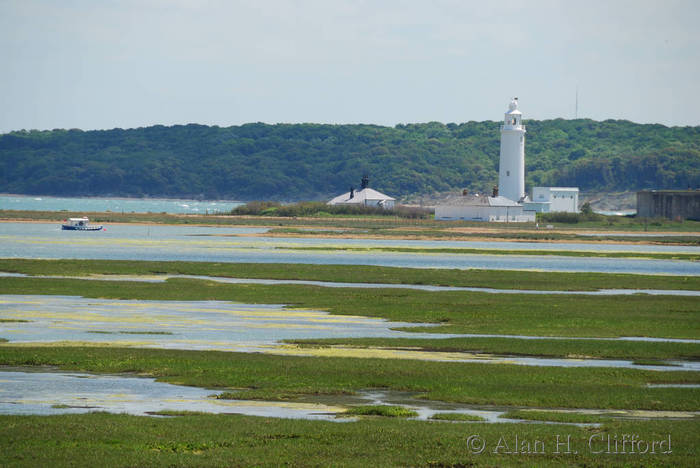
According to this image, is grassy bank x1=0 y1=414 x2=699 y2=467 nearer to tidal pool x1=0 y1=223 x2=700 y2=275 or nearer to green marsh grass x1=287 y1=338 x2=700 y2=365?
green marsh grass x1=287 y1=338 x2=700 y2=365

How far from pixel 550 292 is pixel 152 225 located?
92.7 meters

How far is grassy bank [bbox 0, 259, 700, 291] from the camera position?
55.3m

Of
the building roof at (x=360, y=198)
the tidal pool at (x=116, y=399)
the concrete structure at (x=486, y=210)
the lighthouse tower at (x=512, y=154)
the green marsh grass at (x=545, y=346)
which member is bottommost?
the green marsh grass at (x=545, y=346)

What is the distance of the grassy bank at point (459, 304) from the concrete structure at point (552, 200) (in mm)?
110526

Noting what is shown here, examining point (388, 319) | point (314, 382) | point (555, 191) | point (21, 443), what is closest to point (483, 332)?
point (388, 319)

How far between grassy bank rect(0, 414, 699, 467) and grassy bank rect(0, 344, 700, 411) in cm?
270

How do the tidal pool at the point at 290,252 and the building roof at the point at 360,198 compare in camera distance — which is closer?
the tidal pool at the point at 290,252

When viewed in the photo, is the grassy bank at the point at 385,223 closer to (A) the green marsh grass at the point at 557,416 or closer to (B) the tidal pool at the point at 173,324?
(B) the tidal pool at the point at 173,324

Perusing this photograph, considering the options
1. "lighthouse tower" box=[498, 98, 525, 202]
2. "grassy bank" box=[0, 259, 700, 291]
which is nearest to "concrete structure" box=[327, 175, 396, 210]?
"lighthouse tower" box=[498, 98, 525, 202]

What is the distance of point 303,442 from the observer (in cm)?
1850

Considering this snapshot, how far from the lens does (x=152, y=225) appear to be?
13775 centimetres

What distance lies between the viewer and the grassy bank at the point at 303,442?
17.4 meters

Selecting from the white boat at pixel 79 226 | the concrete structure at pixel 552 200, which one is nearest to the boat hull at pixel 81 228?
the white boat at pixel 79 226

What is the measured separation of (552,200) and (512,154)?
26011mm
